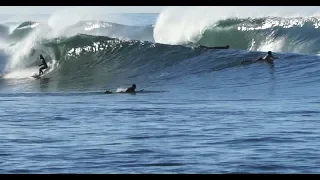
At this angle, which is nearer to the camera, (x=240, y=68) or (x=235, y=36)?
(x=240, y=68)

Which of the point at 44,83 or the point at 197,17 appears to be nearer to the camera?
the point at 44,83

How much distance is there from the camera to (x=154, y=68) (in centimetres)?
2675

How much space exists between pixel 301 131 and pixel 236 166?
3.75 metres

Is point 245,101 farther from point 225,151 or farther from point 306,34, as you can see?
point 306,34

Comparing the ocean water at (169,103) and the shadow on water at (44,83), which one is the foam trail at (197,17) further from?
the shadow on water at (44,83)

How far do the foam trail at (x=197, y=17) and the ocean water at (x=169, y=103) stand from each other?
0.13m

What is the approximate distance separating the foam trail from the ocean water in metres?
0.13

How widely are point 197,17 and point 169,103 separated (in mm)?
22759

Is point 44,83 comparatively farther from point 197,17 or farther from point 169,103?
point 197,17

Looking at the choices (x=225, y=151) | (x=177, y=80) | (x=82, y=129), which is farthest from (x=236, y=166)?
(x=177, y=80)

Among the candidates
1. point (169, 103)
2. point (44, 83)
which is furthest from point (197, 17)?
point (169, 103)

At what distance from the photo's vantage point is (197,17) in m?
39.7
